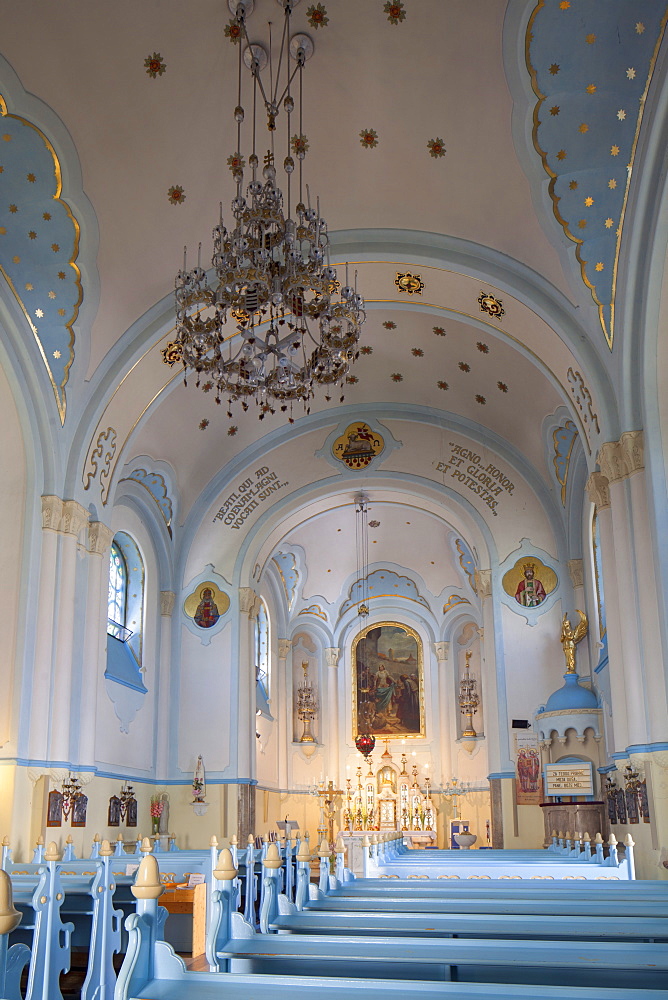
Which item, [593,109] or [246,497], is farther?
[246,497]

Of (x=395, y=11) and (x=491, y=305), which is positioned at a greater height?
(x=395, y=11)

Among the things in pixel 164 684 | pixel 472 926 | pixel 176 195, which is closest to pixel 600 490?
pixel 176 195

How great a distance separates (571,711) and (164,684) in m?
7.04

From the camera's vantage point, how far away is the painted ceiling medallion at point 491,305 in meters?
11.5

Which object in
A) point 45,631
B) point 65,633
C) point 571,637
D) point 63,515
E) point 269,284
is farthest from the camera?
point 571,637

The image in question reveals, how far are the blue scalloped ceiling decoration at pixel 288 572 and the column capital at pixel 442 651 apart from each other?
3893mm

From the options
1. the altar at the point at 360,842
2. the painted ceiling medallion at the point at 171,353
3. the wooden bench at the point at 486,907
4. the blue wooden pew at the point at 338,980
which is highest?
the painted ceiling medallion at the point at 171,353

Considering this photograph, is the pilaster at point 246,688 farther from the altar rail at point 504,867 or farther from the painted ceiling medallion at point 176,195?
the painted ceiling medallion at point 176,195

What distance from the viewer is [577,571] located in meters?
15.1

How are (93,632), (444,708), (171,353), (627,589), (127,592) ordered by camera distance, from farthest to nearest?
(444,708)
(127,592)
(171,353)
(93,632)
(627,589)

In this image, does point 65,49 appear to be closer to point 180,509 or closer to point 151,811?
point 180,509

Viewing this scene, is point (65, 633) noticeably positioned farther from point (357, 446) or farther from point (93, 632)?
point (357, 446)

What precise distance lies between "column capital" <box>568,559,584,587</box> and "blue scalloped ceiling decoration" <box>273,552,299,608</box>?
7.87m

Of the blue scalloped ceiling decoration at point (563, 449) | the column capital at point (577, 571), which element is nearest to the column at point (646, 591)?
the blue scalloped ceiling decoration at point (563, 449)
